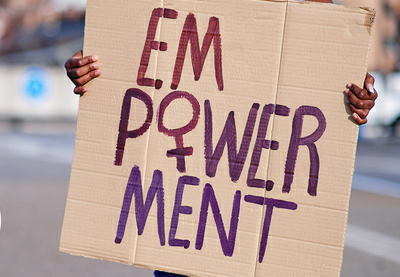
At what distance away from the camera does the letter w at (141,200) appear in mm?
2500

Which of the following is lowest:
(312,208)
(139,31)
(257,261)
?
(257,261)

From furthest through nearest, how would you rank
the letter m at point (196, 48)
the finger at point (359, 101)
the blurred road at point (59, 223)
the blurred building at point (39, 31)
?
the blurred building at point (39, 31) < the blurred road at point (59, 223) < the letter m at point (196, 48) < the finger at point (359, 101)

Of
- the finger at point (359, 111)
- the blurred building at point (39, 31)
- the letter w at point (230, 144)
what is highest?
the blurred building at point (39, 31)

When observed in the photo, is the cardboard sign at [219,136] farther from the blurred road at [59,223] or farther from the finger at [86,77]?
the blurred road at [59,223]

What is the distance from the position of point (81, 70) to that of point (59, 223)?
426cm

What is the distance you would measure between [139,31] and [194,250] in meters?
0.94

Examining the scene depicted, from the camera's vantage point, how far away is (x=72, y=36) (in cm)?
4000

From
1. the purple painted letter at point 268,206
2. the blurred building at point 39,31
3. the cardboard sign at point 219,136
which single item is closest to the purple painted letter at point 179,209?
the cardboard sign at point 219,136

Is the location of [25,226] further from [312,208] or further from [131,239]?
[312,208]

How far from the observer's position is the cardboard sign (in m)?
2.43

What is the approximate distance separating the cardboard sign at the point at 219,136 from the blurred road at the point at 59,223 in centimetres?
248

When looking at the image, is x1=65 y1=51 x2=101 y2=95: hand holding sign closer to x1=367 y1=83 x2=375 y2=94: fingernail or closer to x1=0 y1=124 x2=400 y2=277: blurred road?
x1=367 y1=83 x2=375 y2=94: fingernail

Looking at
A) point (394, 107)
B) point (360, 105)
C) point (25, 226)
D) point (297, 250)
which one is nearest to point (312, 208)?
point (297, 250)

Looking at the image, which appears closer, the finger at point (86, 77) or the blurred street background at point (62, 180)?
the finger at point (86, 77)
